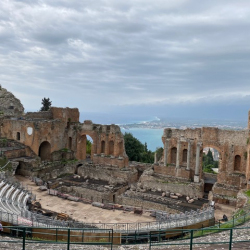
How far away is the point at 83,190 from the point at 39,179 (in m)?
5.62

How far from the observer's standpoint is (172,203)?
24875mm

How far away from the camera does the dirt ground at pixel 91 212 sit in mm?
22031

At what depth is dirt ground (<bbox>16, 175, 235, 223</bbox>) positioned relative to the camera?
22.0 metres

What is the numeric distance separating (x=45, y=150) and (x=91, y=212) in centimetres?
1683

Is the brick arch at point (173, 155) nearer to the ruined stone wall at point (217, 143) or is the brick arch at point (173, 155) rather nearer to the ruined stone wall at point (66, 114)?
the ruined stone wall at point (217, 143)

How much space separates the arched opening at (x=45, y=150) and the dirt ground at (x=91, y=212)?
11.1m

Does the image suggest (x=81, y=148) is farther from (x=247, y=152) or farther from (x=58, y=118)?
(x=247, y=152)

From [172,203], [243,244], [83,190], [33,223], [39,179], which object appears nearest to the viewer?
[243,244]

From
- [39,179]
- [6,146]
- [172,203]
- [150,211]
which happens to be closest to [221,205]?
[172,203]

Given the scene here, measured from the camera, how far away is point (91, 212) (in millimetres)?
23406

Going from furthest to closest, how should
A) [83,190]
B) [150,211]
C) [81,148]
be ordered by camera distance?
[81,148] → [83,190] → [150,211]

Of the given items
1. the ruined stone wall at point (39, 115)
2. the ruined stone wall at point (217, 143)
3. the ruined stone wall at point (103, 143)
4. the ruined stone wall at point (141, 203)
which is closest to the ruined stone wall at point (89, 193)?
the ruined stone wall at point (141, 203)

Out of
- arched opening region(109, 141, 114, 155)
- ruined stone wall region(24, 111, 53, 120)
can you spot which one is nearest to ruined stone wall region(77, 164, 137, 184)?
arched opening region(109, 141, 114, 155)

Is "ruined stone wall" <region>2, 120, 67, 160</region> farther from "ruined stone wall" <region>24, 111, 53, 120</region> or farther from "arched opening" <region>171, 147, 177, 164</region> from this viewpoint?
"arched opening" <region>171, 147, 177, 164</region>
